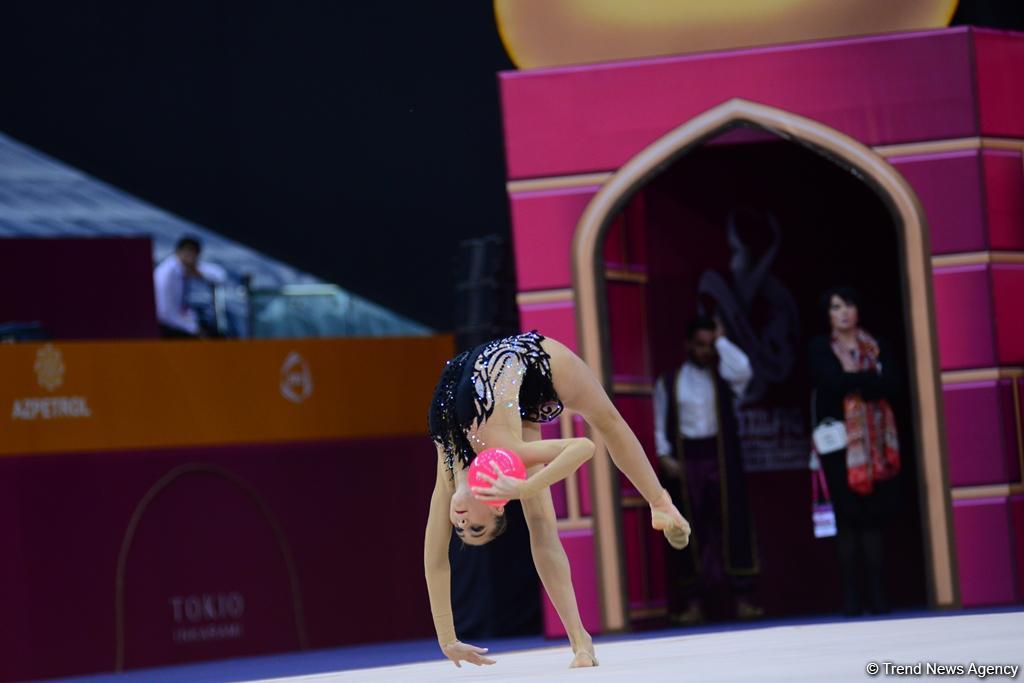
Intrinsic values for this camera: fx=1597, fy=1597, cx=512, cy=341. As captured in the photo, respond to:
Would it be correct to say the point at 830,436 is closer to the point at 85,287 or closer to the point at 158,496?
the point at 158,496

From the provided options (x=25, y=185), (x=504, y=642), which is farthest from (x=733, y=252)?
(x=25, y=185)

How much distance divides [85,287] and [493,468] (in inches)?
214

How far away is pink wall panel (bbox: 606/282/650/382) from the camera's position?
26.7ft

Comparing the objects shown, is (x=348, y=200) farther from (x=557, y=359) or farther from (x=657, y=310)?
(x=557, y=359)

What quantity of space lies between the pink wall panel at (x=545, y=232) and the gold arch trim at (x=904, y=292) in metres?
0.06

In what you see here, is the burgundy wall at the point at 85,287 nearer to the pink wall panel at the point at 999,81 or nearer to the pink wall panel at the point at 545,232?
the pink wall panel at the point at 545,232

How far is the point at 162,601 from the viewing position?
28.9ft

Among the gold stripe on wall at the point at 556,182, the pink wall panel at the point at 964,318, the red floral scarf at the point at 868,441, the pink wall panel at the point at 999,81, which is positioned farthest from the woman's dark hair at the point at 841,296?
the gold stripe on wall at the point at 556,182

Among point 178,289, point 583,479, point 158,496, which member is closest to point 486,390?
point 583,479

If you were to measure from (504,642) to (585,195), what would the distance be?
2.38 metres

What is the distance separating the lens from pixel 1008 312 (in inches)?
305

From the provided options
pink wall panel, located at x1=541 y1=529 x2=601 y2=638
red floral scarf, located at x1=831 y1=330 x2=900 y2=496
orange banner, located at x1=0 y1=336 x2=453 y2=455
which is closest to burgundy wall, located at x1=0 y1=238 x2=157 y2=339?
orange banner, located at x1=0 y1=336 x2=453 y2=455

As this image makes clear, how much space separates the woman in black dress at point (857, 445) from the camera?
7.62 meters

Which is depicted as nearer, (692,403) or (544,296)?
(544,296)
